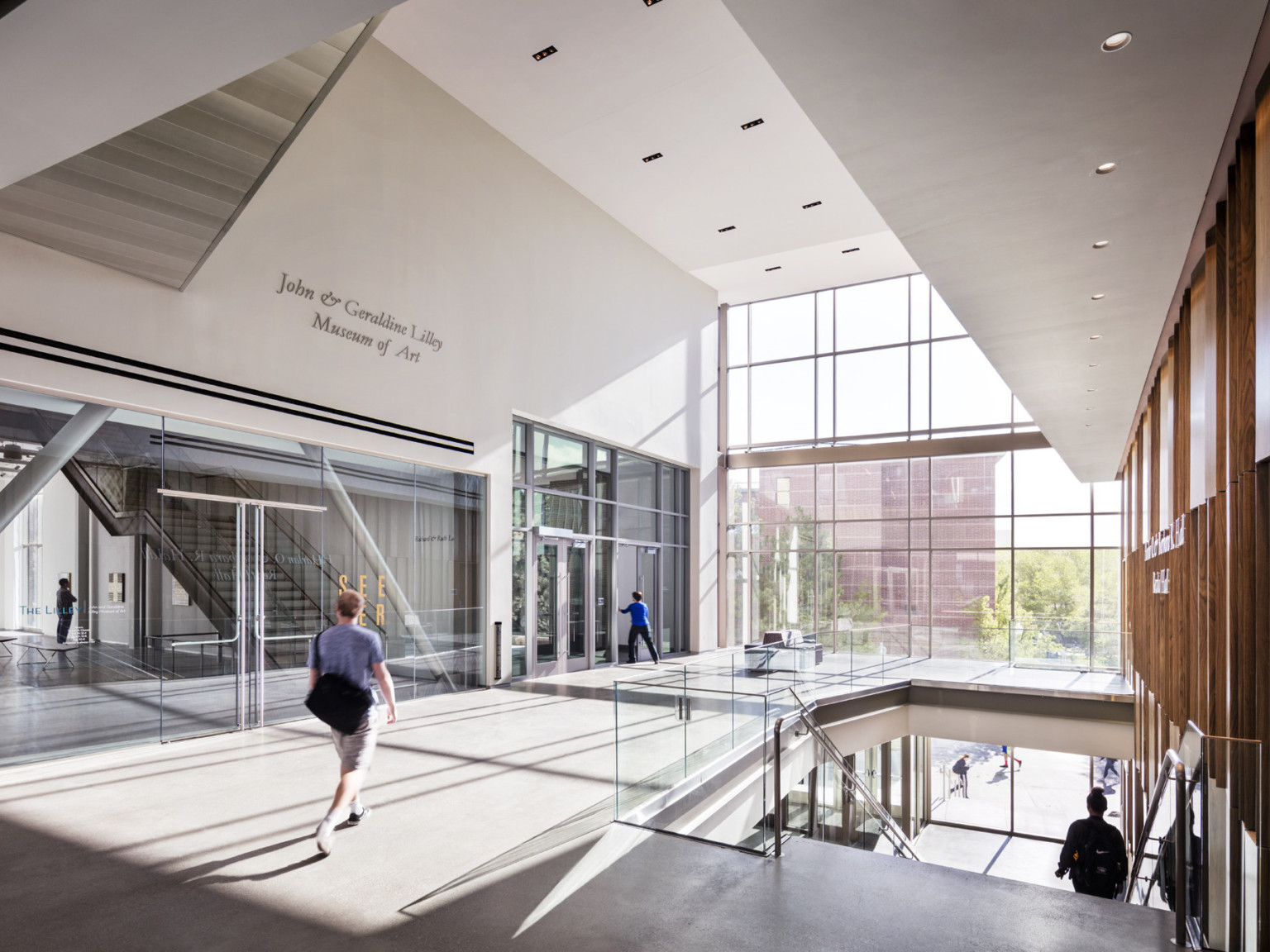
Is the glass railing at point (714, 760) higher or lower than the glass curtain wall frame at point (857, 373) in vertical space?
lower

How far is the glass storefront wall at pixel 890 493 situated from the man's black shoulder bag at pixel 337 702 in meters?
14.2

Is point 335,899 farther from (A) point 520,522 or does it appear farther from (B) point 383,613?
(A) point 520,522

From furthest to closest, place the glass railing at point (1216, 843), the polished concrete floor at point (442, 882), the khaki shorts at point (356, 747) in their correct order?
the khaki shorts at point (356, 747) < the polished concrete floor at point (442, 882) < the glass railing at point (1216, 843)

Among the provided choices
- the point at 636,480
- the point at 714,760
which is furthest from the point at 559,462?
the point at 714,760

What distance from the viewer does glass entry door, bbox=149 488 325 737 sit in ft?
25.8

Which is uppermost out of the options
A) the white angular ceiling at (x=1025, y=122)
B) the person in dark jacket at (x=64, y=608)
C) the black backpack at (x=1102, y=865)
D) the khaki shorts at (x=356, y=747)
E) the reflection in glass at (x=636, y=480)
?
the white angular ceiling at (x=1025, y=122)

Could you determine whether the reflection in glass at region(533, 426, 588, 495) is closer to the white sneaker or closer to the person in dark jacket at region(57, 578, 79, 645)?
the person in dark jacket at region(57, 578, 79, 645)

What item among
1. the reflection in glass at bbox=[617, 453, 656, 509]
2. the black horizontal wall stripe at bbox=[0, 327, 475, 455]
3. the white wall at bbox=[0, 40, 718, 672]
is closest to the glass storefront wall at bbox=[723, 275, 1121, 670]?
the reflection in glass at bbox=[617, 453, 656, 509]

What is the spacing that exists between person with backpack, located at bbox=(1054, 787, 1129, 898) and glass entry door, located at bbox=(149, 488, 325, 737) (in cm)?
798

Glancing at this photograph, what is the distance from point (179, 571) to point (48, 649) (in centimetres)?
130

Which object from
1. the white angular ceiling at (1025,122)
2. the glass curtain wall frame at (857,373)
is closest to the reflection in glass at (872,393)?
the glass curtain wall frame at (857,373)

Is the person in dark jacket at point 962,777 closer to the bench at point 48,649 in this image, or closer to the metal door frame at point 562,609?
the metal door frame at point 562,609

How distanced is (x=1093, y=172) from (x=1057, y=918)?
3.76 metres

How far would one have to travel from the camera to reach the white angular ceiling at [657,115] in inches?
393
